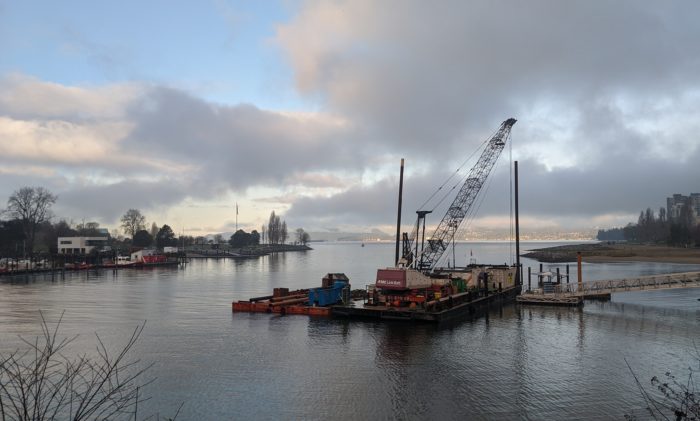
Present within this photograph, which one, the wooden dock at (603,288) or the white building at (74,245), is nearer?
the wooden dock at (603,288)

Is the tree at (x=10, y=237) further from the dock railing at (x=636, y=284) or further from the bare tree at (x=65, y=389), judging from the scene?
the dock railing at (x=636, y=284)

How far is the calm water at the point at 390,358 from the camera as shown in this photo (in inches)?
746

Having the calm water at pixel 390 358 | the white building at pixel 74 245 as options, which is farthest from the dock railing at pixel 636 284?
the white building at pixel 74 245

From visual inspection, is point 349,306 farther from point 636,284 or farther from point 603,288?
point 636,284

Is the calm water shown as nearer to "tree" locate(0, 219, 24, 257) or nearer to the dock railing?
the dock railing

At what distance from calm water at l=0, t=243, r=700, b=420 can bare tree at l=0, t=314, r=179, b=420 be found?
4.79 ft

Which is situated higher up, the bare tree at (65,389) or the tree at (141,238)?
the tree at (141,238)

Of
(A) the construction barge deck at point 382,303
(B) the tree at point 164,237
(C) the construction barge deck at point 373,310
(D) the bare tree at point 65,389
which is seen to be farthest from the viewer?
(B) the tree at point 164,237

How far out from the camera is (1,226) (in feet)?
366

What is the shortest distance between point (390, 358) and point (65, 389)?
1523 cm

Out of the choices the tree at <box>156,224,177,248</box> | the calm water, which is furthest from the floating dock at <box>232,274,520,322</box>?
the tree at <box>156,224,177,248</box>

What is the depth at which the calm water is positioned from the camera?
62.1 ft

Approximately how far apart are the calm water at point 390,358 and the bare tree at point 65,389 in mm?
1459

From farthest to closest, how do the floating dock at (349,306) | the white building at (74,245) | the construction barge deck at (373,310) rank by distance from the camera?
the white building at (74,245) → the floating dock at (349,306) → the construction barge deck at (373,310)
